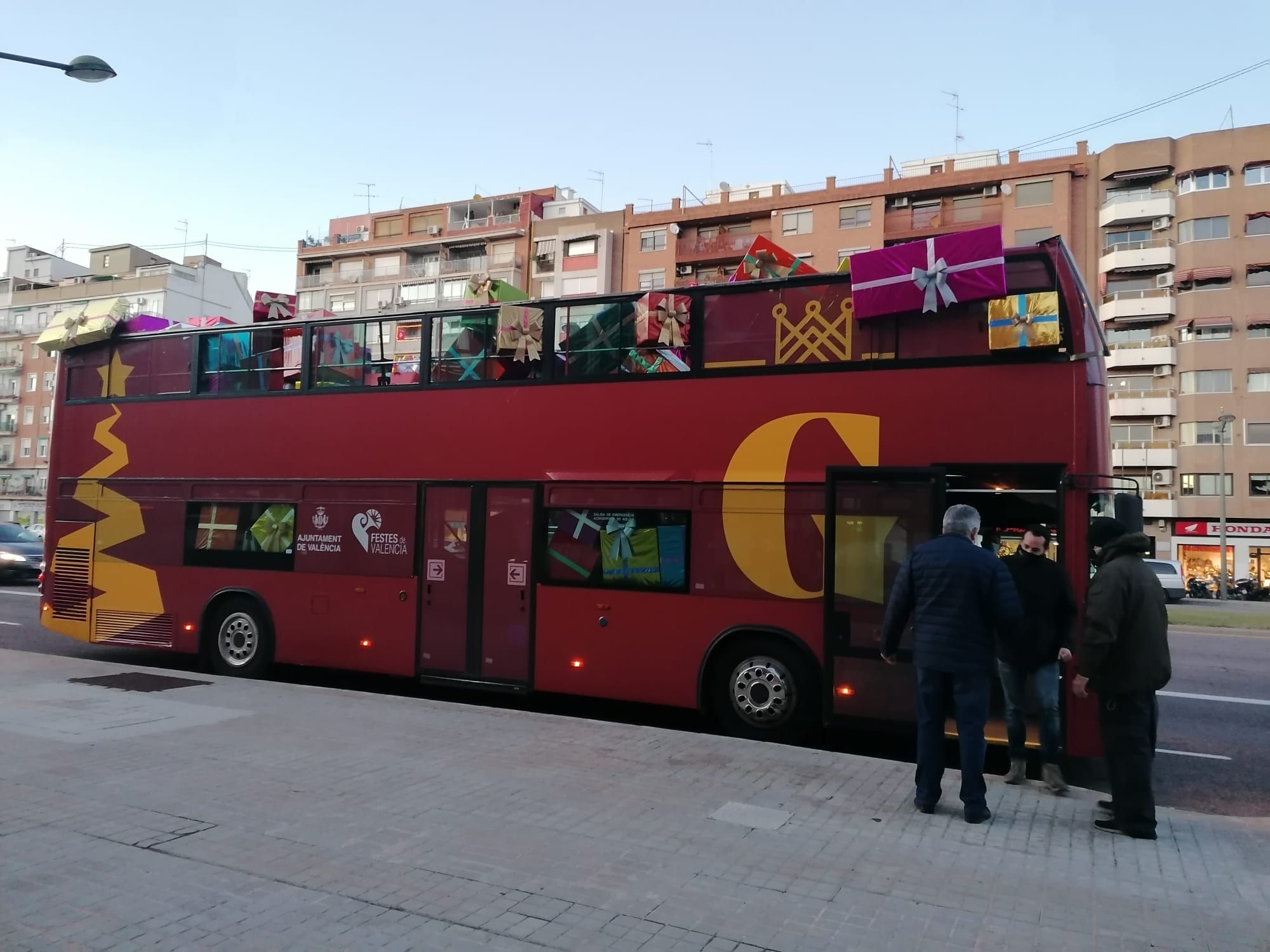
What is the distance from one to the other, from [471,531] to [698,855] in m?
5.18

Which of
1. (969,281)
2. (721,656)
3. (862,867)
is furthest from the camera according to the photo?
(721,656)

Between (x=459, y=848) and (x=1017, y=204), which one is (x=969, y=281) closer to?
(x=459, y=848)

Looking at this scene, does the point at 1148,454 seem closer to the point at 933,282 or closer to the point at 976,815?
the point at 933,282

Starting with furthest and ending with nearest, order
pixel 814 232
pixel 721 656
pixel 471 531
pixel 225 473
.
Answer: pixel 814 232 < pixel 225 473 < pixel 471 531 < pixel 721 656

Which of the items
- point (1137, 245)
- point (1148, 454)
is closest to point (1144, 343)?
point (1137, 245)

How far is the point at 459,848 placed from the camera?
4863 mm

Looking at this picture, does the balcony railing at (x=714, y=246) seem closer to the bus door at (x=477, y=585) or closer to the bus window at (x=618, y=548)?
the bus door at (x=477, y=585)

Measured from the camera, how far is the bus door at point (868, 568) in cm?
732

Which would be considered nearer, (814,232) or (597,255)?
(814,232)

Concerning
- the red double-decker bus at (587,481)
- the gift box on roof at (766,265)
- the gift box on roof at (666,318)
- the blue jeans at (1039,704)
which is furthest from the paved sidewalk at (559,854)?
the gift box on roof at (766,265)

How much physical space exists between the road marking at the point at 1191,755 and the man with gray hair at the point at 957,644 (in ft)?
12.0

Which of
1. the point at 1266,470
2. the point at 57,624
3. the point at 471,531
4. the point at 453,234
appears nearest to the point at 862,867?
the point at 471,531

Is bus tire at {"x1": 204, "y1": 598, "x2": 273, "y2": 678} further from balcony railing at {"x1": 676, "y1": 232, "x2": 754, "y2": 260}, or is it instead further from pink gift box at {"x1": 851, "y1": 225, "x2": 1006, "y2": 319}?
balcony railing at {"x1": 676, "y1": 232, "x2": 754, "y2": 260}

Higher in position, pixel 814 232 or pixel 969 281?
pixel 814 232
